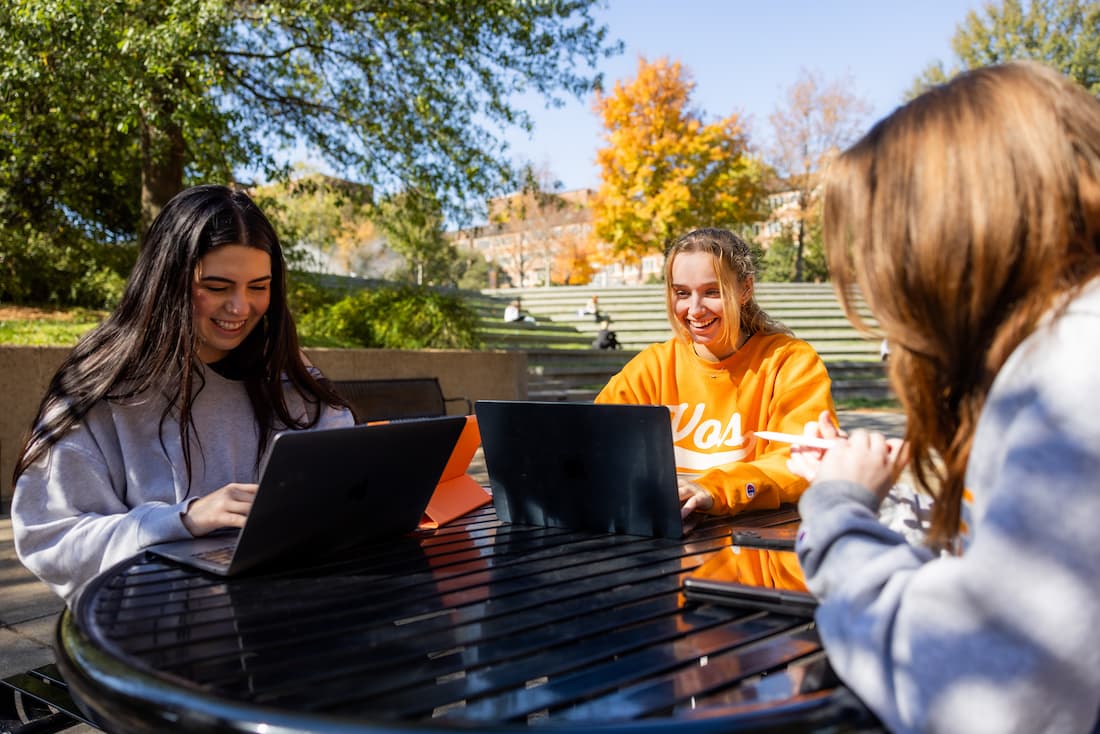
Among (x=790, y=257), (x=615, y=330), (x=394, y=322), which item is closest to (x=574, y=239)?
(x=790, y=257)

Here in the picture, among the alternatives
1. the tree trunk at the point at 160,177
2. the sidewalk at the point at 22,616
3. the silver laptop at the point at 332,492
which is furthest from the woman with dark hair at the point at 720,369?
the tree trunk at the point at 160,177

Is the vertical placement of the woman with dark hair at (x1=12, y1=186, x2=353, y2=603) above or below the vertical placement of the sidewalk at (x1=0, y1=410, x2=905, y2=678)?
above

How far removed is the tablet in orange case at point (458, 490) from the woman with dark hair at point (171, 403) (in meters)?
0.44

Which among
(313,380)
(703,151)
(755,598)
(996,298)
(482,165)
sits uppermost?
(703,151)

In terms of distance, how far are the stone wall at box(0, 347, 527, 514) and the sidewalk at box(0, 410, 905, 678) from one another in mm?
705

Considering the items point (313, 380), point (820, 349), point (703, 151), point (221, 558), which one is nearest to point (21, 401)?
point (313, 380)

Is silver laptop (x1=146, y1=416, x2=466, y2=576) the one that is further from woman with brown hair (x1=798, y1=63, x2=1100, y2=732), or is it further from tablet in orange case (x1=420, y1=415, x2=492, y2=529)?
woman with brown hair (x1=798, y1=63, x2=1100, y2=732)

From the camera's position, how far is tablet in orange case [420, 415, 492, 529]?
2.04m

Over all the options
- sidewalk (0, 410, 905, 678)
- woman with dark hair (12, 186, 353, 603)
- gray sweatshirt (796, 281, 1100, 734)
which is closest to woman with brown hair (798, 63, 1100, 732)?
gray sweatshirt (796, 281, 1100, 734)

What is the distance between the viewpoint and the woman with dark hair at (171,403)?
1752mm

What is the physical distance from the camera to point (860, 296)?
3.80 feet

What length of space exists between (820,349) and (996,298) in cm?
1976

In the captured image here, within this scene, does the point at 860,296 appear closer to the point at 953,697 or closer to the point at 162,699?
the point at 953,697

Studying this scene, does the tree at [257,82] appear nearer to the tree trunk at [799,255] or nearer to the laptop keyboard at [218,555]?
the laptop keyboard at [218,555]
